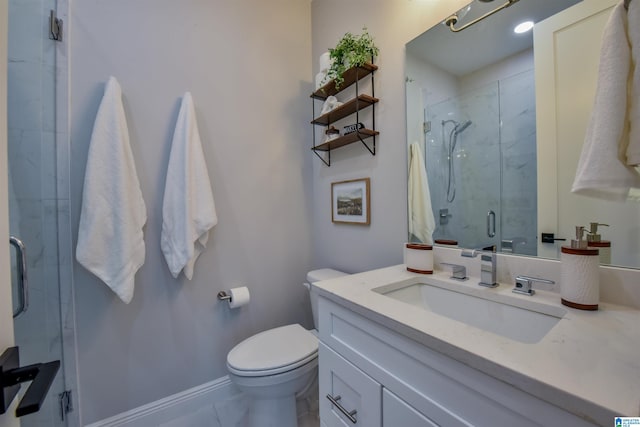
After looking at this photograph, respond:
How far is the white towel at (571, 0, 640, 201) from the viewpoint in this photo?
531 mm

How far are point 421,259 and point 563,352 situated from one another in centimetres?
58

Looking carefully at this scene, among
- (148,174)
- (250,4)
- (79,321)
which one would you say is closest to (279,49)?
(250,4)

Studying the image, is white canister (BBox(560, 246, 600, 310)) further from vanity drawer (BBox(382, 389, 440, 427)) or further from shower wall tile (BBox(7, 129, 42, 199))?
shower wall tile (BBox(7, 129, 42, 199))

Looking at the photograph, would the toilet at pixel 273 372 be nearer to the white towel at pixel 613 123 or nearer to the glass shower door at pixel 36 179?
the glass shower door at pixel 36 179

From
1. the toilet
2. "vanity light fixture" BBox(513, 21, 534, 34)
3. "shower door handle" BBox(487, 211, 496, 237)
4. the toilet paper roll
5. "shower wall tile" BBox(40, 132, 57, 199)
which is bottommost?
the toilet

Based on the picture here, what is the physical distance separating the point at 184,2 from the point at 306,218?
1.47m

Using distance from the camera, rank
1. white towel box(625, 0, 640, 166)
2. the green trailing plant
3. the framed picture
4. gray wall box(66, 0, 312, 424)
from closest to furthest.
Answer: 1. white towel box(625, 0, 640, 166)
2. gray wall box(66, 0, 312, 424)
3. the green trailing plant
4. the framed picture

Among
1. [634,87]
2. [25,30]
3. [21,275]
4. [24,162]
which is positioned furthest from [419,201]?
[25,30]

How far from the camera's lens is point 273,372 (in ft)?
3.76

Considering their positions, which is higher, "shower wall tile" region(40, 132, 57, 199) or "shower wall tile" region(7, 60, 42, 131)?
"shower wall tile" region(7, 60, 42, 131)

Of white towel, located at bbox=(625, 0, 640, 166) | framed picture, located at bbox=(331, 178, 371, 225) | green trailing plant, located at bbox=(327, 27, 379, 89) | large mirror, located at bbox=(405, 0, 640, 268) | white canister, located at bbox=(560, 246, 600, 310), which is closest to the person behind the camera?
white towel, located at bbox=(625, 0, 640, 166)

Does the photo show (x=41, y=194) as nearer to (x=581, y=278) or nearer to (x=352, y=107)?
(x=352, y=107)

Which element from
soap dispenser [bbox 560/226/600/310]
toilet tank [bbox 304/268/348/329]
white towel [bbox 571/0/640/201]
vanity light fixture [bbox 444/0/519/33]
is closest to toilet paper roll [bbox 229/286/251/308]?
toilet tank [bbox 304/268/348/329]

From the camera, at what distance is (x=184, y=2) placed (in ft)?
4.73
